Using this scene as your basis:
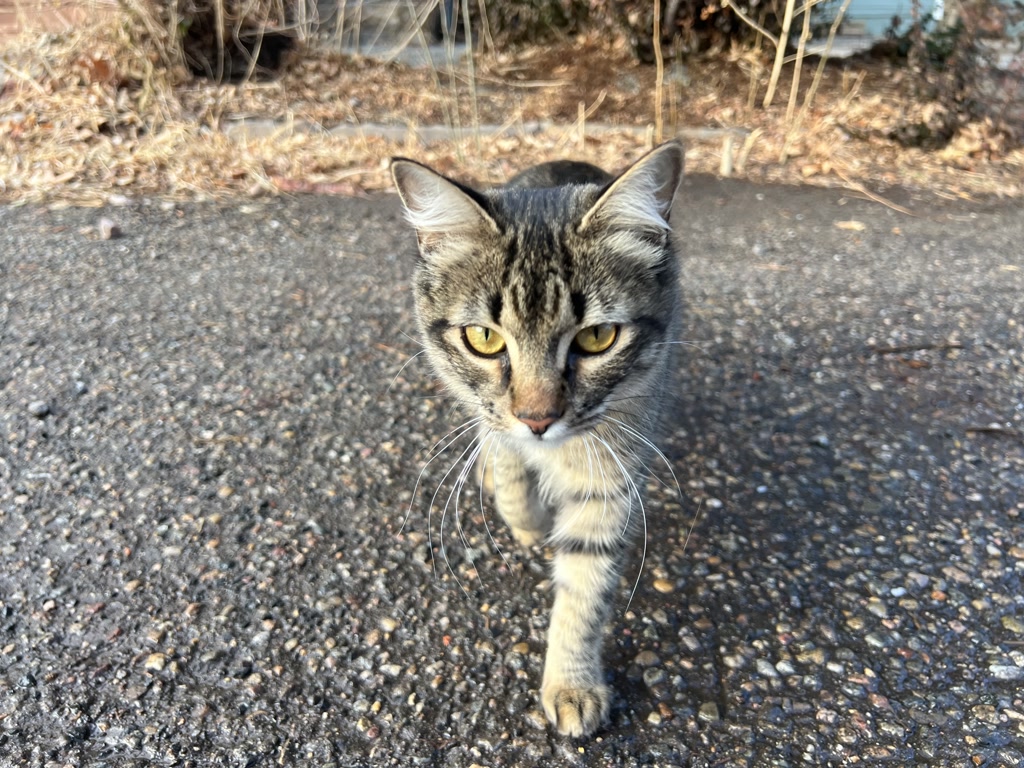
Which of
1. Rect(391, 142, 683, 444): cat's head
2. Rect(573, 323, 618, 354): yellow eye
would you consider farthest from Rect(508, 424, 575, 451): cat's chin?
Rect(573, 323, 618, 354): yellow eye

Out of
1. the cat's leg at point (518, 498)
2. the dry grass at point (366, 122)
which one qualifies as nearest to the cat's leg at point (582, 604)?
the cat's leg at point (518, 498)

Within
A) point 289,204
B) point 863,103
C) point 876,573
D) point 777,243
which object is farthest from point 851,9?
point 876,573

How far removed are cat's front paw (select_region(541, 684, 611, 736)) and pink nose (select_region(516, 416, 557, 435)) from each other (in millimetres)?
695

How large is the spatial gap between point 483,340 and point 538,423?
0.29m

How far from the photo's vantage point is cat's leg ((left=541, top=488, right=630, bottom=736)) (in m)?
1.86

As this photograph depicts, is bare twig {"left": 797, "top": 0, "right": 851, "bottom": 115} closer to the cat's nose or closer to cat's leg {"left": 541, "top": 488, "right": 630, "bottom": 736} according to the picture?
cat's leg {"left": 541, "top": 488, "right": 630, "bottom": 736}

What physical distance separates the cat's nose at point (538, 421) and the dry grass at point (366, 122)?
4.05 meters

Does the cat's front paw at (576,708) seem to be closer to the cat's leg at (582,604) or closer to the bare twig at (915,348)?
the cat's leg at (582,604)

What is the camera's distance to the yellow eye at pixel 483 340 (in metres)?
1.91

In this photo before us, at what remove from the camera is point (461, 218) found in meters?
1.96

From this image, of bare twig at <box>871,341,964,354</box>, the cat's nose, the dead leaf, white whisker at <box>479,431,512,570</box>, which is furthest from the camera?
the dead leaf

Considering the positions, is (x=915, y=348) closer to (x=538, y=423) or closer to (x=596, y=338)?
(x=596, y=338)

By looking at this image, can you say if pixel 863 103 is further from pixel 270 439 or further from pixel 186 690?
pixel 186 690

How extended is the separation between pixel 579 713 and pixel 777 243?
3.82m
